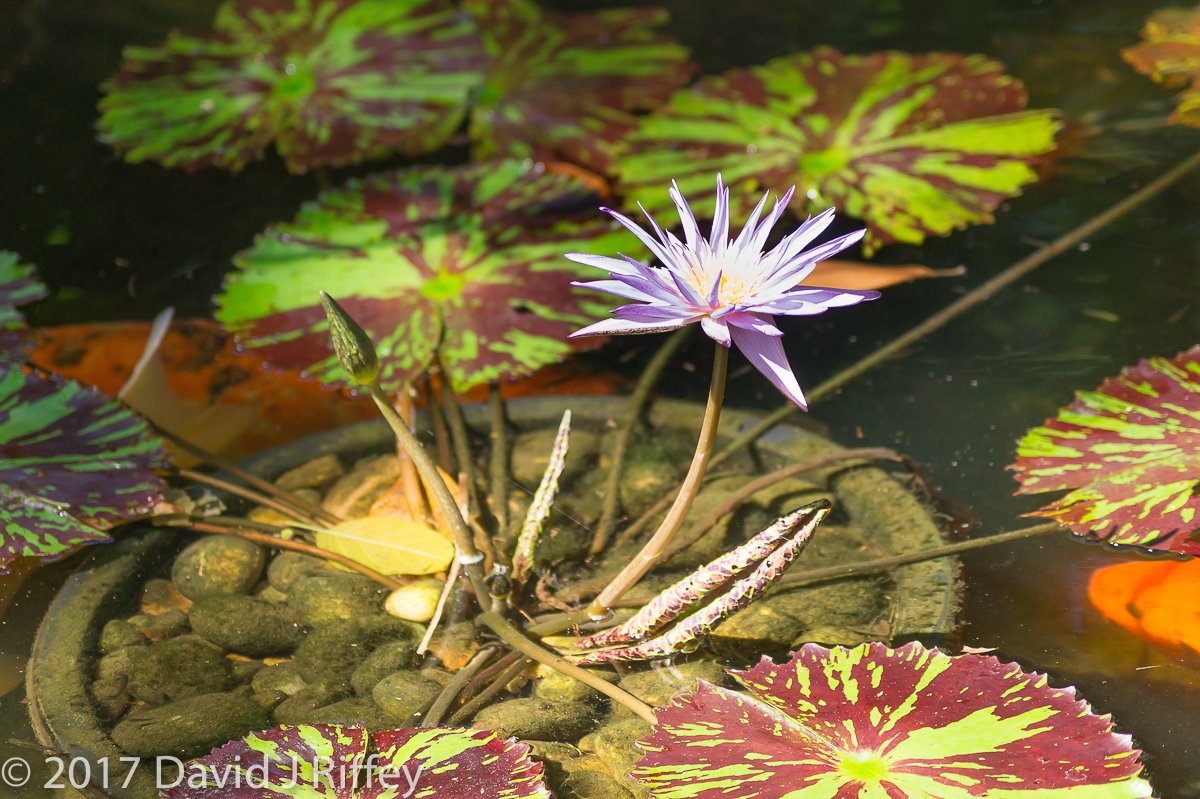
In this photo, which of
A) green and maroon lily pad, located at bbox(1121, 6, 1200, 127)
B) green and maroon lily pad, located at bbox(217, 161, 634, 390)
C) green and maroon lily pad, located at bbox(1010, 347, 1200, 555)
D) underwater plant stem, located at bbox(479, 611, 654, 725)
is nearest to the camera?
underwater plant stem, located at bbox(479, 611, 654, 725)

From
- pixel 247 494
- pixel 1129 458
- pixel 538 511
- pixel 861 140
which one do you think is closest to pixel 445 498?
pixel 538 511

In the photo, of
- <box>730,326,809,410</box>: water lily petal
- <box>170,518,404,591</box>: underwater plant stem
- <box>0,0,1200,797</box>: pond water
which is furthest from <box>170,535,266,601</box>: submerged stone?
<box>730,326,809,410</box>: water lily petal

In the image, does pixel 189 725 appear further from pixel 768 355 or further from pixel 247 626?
pixel 768 355

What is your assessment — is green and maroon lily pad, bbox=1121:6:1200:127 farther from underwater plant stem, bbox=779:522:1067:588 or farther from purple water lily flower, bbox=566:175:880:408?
purple water lily flower, bbox=566:175:880:408

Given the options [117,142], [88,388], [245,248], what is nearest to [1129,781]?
[88,388]

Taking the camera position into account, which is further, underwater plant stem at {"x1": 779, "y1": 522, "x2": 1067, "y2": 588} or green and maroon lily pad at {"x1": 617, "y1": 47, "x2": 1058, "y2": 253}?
green and maroon lily pad at {"x1": 617, "y1": 47, "x2": 1058, "y2": 253}

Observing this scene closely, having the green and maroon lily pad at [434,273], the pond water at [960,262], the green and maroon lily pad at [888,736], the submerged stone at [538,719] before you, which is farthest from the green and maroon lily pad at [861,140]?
the submerged stone at [538,719]

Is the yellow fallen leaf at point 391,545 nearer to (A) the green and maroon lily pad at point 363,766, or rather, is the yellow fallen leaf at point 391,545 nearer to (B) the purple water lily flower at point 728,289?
(A) the green and maroon lily pad at point 363,766
